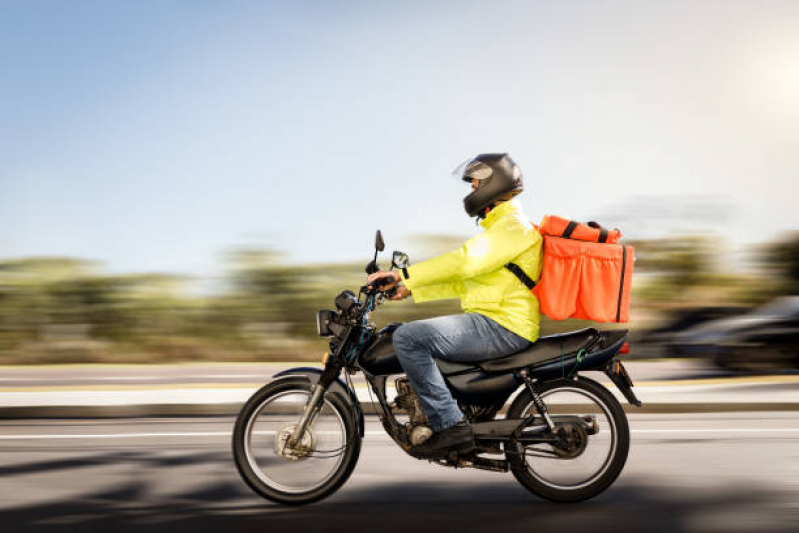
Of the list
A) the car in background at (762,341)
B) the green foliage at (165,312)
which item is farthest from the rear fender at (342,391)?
the green foliage at (165,312)

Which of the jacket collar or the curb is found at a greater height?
Answer: the jacket collar

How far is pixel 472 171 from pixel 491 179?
12 cm

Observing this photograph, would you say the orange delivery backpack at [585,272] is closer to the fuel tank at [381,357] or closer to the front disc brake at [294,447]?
the fuel tank at [381,357]

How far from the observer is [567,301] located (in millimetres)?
4438

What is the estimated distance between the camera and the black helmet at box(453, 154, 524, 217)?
4.53m

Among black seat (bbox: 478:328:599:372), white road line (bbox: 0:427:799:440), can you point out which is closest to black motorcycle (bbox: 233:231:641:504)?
black seat (bbox: 478:328:599:372)

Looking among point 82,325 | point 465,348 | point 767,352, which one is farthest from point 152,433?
point 82,325

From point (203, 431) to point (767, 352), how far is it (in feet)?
24.7

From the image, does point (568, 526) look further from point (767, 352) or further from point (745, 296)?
point (745, 296)

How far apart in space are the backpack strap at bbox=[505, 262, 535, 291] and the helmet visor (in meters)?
0.50

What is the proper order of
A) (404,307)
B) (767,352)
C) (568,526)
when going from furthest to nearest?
1. (404,307)
2. (767,352)
3. (568,526)

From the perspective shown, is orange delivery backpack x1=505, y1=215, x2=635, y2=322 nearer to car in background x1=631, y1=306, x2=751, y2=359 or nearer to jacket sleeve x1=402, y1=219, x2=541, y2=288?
jacket sleeve x1=402, y1=219, x2=541, y2=288

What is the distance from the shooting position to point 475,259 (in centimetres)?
436

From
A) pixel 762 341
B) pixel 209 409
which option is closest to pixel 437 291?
pixel 209 409
